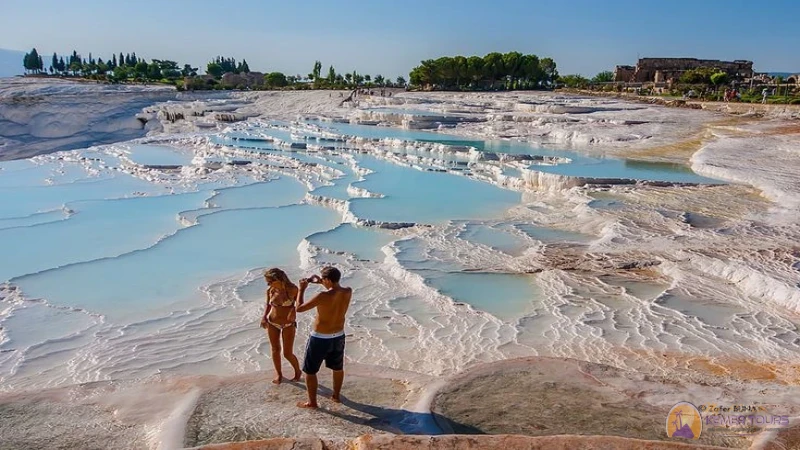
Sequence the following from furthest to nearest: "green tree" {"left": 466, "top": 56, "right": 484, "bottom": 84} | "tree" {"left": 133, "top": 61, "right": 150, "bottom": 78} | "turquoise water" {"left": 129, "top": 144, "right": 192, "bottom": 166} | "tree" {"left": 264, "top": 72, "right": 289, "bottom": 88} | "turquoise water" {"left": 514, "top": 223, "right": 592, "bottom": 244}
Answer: "tree" {"left": 133, "top": 61, "right": 150, "bottom": 78}, "tree" {"left": 264, "top": 72, "right": 289, "bottom": 88}, "green tree" {"left": 466, "top": 56, "right": 484, "bottom": 84}, "turquoise water" {"left": 129, "top": 144, "right": 192, "bottom": 166}, "turquoise water" {"left": 514, "top": 223, "right": 592, "bottom": 244}

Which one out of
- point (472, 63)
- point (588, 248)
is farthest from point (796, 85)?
point (588, 248)

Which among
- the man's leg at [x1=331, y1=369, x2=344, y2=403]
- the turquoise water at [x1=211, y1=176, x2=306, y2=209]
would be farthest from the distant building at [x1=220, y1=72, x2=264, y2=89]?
the man's leg at [x1=331, y1=369, x2=344, y2=403]

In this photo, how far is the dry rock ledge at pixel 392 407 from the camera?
3408 millimetres

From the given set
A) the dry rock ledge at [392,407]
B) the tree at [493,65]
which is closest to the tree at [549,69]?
the tree at [493,65]

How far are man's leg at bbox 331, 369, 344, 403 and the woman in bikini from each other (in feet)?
1.48

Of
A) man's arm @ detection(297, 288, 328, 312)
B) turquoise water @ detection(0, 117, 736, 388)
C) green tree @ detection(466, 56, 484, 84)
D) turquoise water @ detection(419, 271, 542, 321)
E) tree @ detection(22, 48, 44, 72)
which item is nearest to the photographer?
man's arm @ detection(297, 288, 328, 312)

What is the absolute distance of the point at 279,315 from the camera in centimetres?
399

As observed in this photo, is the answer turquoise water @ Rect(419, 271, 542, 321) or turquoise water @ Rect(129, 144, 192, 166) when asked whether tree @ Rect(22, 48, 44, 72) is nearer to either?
turquoise water @ Rect(129, 144, 192, 166)

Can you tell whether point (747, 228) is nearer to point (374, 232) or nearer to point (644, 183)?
point (644, 183)

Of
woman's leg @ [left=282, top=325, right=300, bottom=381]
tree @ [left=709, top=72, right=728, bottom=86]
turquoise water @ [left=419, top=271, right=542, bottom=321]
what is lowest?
turquoise water @ [left=419, top=271, right=542, bottom=321]

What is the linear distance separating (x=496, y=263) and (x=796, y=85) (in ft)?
108

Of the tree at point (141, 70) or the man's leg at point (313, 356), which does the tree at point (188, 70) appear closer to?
the tree at point (141, 70)

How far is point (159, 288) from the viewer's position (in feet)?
22.7

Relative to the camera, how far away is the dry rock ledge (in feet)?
11.2
